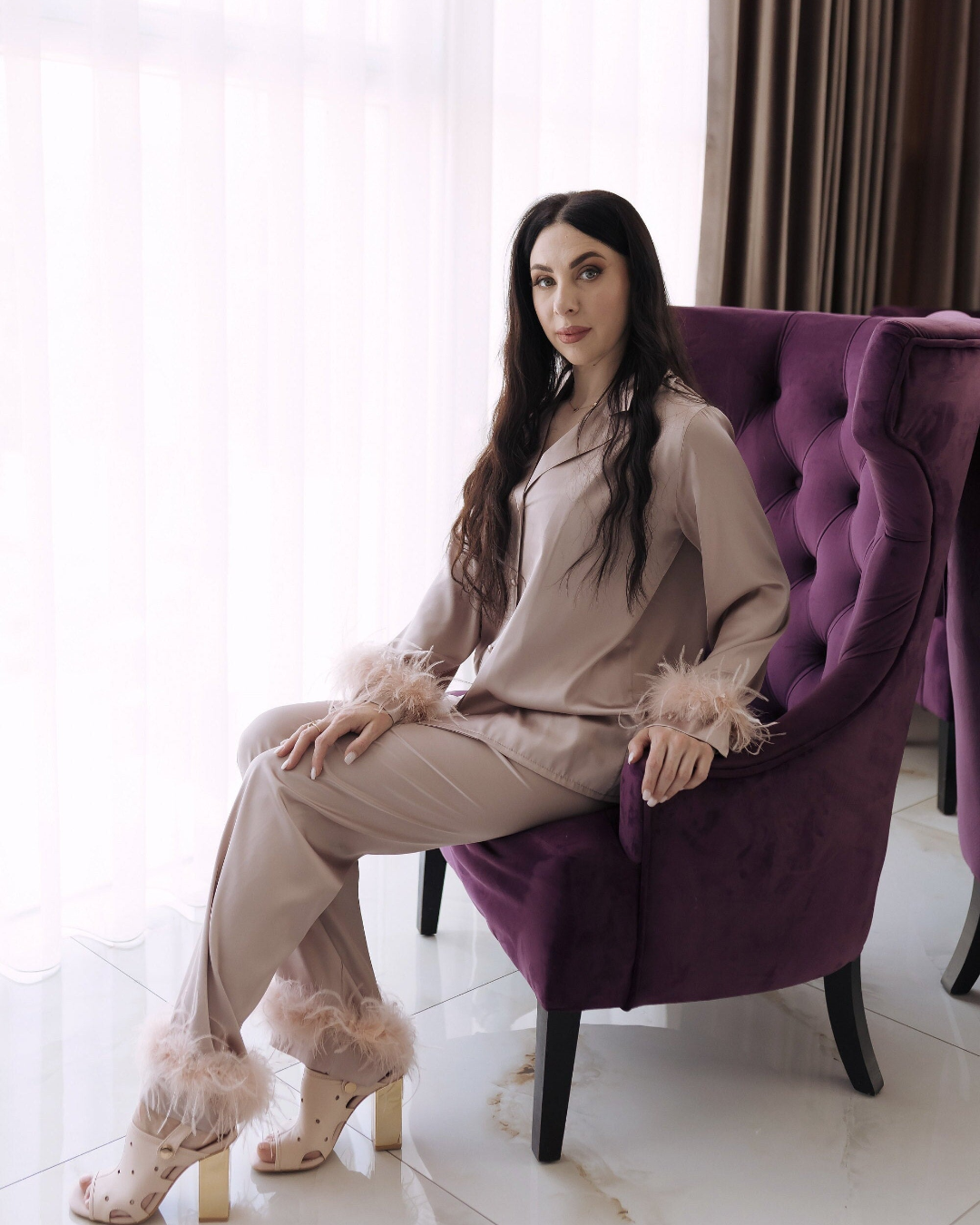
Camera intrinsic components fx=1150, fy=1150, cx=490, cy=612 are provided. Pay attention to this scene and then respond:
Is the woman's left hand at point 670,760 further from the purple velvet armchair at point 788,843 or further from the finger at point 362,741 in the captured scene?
the finger at point 362,741

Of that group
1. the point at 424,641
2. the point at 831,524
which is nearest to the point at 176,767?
the point at 424,641

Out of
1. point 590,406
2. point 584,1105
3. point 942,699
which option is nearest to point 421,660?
point 590,406

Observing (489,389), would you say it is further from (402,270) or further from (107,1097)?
(107,1097)

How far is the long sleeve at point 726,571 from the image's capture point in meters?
1.43

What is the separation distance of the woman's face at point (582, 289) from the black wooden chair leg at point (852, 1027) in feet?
3.04

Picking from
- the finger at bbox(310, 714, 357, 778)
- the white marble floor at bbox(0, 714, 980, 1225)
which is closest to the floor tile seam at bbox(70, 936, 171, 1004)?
the white marble floor at bbox(0, 714, 980, 1225)

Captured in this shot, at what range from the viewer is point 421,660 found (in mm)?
1631

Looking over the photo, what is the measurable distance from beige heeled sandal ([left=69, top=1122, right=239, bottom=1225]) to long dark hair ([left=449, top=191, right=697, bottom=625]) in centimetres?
79

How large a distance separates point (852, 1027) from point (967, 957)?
38cm

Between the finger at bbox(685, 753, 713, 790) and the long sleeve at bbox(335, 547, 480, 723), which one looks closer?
the finger at bbox(685, 753, 713, 790)

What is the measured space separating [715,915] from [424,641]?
0.58m

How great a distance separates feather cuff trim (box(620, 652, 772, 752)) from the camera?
138 centimetres

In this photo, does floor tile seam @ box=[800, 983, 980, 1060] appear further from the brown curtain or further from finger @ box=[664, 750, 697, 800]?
the brown curtain

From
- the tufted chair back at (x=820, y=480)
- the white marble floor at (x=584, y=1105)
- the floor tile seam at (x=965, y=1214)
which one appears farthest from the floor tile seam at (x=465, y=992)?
the floor tile seam at (x=965, y=1214)
